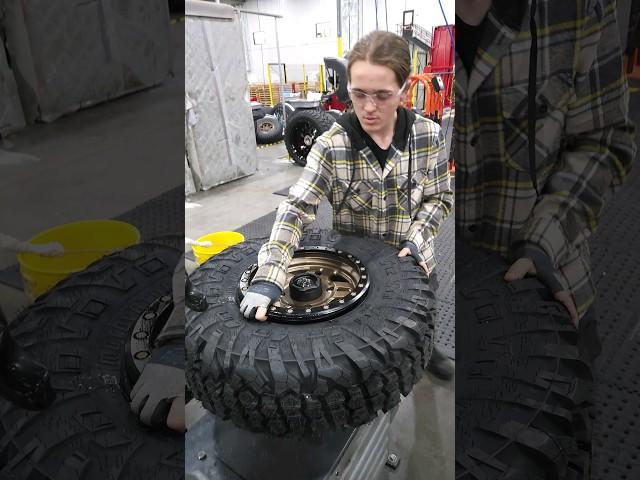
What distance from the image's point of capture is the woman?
691mm

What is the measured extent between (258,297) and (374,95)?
17.2 inches

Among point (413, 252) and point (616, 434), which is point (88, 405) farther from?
point (413, 252)

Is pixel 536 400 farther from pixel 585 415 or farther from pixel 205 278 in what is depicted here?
pixel 205 278

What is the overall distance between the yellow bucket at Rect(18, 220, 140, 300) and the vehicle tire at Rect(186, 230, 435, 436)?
Result: 39cm

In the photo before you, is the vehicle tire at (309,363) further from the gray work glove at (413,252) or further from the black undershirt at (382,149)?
the black undershirt at (382,149)

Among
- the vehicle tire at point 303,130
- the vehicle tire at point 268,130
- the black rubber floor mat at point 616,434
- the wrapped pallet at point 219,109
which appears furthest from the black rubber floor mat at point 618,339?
the vehicle tire at point 268,130

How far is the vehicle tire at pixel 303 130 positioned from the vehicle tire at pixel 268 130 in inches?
31.3

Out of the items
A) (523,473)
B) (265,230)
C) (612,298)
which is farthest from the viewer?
(265,230)

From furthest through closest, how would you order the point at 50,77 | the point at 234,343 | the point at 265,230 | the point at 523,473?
the point at 265,230
the point at 234,343
the point at 523,473
the point at 50,77

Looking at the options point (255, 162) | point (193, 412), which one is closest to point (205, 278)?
point (193, 412)

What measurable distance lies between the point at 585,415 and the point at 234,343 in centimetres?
40

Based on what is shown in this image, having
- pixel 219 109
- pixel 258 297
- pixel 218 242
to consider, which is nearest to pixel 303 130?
pixel 219 109

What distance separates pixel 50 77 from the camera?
0.12 m

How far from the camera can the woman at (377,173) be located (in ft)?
2.27
